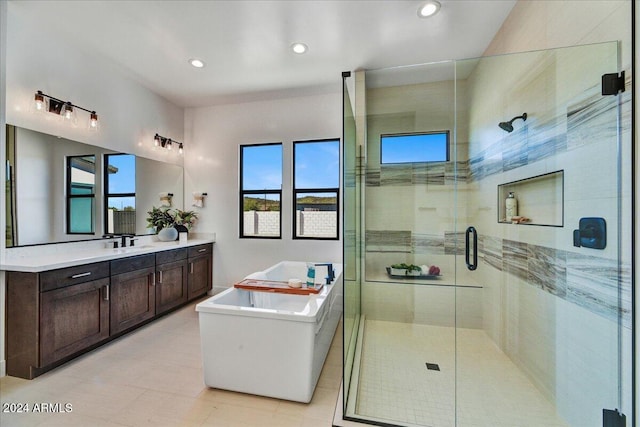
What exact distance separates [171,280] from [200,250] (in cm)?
60

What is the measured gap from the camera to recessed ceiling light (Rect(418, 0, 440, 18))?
2042 mm

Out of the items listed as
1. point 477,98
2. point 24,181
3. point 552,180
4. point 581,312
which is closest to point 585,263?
point 581,312

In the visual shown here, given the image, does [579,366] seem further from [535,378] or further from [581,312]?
[535,378]

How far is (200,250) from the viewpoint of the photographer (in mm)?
3754

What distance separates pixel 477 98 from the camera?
8.40 ft

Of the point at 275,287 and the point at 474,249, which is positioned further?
the point at 275,287

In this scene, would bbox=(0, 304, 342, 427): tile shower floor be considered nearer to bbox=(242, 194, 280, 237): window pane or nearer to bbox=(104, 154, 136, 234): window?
bbox=(104, 154, 136, 234): window

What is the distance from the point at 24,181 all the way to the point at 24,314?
1.11 meters

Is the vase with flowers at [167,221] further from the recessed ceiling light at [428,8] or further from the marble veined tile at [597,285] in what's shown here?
the marble veined tile at [597,285]

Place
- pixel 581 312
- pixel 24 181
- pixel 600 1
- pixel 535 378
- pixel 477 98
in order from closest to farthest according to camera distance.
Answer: pixel 600 1 → pixel 581 312 → pixel 535 378 → pixel 24 181 → pixel 477 98

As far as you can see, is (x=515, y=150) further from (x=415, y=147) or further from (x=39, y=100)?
(x=39, y=100)

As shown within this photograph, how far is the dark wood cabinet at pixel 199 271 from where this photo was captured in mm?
3588

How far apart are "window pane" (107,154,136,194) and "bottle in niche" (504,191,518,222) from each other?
413 cm

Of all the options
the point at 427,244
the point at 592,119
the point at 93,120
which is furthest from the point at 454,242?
the point at 93,120
